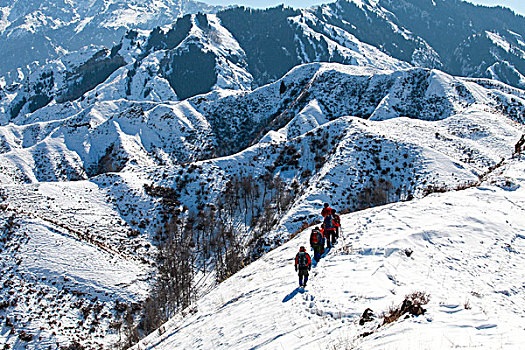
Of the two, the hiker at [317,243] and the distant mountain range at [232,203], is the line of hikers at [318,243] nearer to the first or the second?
the hiker at [317,243]

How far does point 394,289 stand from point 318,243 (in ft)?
15.8

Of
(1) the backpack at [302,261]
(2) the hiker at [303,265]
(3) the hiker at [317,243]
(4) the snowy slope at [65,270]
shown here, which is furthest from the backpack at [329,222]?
(4) the snowy slope at [65,270]

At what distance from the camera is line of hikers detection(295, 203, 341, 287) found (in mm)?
13609

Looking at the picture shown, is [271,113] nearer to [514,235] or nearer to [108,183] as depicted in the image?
[108,183]

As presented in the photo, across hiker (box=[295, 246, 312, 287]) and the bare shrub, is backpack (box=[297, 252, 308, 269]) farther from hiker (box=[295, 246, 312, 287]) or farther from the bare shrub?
the bare shrub

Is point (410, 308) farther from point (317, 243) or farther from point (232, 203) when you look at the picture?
point (232, 203)

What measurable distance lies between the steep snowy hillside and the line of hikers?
0.46 meters

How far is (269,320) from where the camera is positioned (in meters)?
12.2

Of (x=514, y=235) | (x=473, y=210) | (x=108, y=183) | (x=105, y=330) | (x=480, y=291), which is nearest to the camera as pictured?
(x=480, y=291)

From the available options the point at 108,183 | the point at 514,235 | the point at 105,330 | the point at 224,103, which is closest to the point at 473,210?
the point at 514,235

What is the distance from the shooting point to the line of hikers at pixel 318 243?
13609mm

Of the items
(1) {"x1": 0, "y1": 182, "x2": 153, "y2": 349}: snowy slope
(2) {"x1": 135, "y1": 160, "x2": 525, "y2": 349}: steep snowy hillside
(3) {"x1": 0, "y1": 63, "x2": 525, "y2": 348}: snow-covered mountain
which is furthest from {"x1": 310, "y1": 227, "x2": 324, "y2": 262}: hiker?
(1) {"x1": 0, "y1": 182, "x2": 153, "y2": 349}: snowy slope

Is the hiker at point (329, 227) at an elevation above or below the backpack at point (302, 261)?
below

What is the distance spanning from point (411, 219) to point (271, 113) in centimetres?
8594
